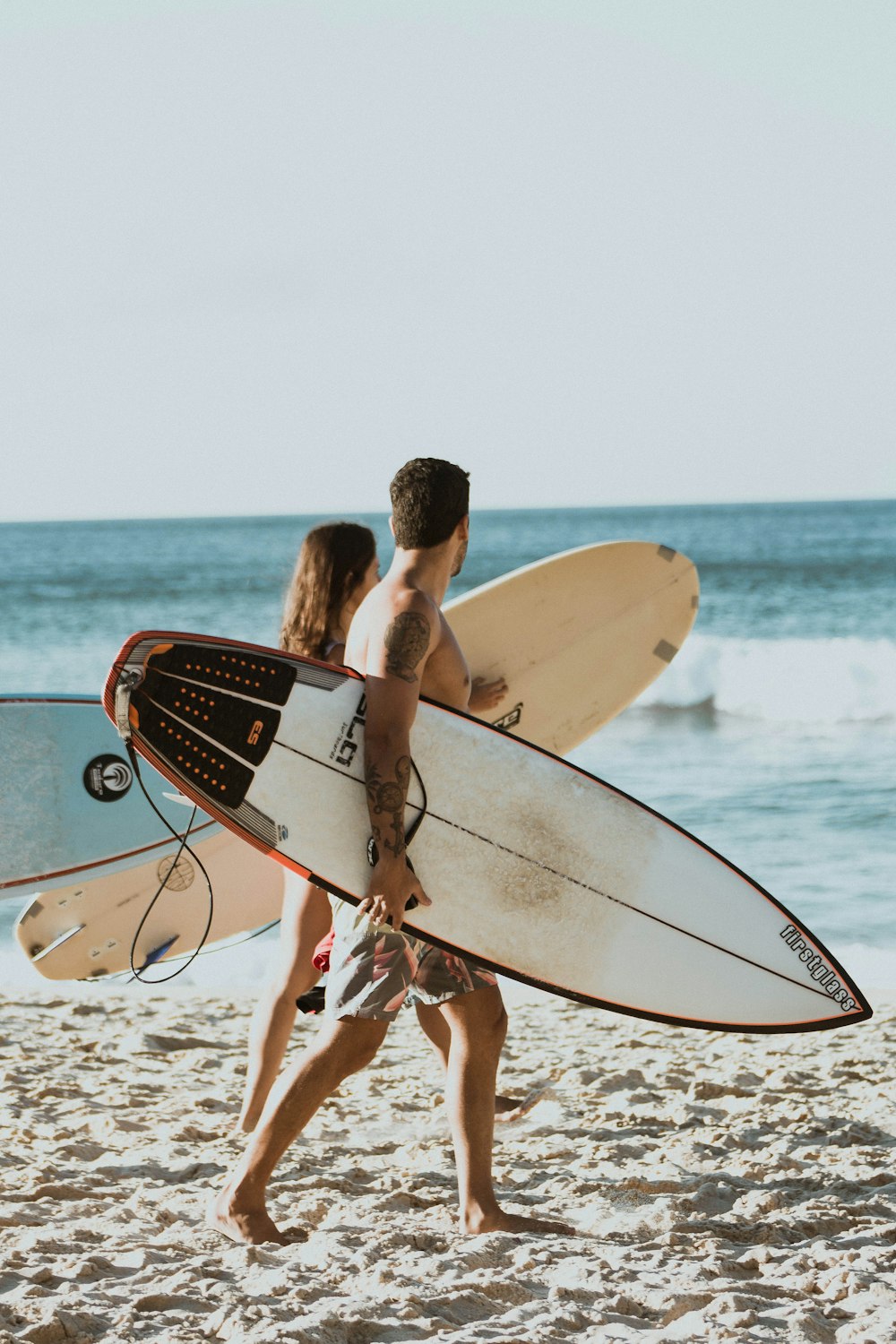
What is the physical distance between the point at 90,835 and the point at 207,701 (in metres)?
1.80

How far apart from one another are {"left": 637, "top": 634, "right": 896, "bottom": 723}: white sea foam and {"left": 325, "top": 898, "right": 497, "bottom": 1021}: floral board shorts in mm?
10600

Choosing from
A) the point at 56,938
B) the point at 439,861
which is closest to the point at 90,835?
the point at 56,938

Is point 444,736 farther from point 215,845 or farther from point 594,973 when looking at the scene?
point 215,845

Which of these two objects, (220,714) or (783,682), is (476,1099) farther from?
(783,682)

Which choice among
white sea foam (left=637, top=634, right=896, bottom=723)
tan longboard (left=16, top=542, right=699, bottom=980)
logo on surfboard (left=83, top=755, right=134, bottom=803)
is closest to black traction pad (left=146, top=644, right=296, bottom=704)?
tan longboard (left=16, top=542, right=699, bottom=980)

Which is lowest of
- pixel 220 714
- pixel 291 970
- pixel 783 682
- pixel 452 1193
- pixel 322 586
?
pixel 452 1193

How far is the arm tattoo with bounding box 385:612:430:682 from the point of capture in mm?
2230

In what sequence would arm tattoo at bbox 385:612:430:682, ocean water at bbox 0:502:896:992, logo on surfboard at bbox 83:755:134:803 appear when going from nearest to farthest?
arm tattoo at bbox 385:612:430:682 < logo on surfboard at bbox 83:755:134:803 < ocean water at bbox 0:502:896:992

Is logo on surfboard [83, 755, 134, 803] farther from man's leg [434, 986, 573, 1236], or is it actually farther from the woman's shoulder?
man's leg [434, 986, 573, 1236]

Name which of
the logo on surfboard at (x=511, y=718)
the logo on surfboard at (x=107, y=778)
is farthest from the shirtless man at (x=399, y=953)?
the logo on surfboard at (x=107, y=778)

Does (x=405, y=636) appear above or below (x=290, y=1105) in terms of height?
above

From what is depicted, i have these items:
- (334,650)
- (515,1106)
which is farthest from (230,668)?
(515,1106)

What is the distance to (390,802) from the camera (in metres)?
2.28

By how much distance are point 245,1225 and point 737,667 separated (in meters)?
13.4
